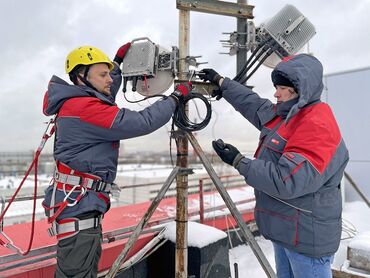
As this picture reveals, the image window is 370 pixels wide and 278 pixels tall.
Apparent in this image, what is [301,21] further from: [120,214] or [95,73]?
[120,214]

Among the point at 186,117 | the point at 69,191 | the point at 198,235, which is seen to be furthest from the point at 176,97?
the point at 198,235

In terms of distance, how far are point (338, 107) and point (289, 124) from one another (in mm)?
7933

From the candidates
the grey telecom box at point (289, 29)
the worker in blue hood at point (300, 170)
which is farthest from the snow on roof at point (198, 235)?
the grey telecom box at point (289, 29)

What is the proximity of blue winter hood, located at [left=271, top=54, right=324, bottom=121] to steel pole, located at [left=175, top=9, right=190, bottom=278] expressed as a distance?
105 cm

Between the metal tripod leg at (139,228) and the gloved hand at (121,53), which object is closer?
the metal tripod leg at (139,228)

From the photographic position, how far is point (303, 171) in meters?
2.09

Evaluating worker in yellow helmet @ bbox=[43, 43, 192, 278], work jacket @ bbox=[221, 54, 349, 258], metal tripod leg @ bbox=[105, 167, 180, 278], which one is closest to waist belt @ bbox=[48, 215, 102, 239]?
worker in yellow helmet @ bbox=[43, 43, 192, 278]

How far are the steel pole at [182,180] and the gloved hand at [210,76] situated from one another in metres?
0.18

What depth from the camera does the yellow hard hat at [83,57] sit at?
2598 mm

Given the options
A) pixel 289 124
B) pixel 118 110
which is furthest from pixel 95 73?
pixel 289 124

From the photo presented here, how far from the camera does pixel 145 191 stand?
39969 mm

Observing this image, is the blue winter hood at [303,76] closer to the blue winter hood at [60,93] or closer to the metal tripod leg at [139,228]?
the metal tripod leg at [139,228]

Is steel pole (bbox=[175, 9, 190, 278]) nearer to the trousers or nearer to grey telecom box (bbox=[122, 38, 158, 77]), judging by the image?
grey telecom box (bbox=[122, 38, 158, 77])

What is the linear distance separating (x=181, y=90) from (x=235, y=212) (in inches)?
48.5
